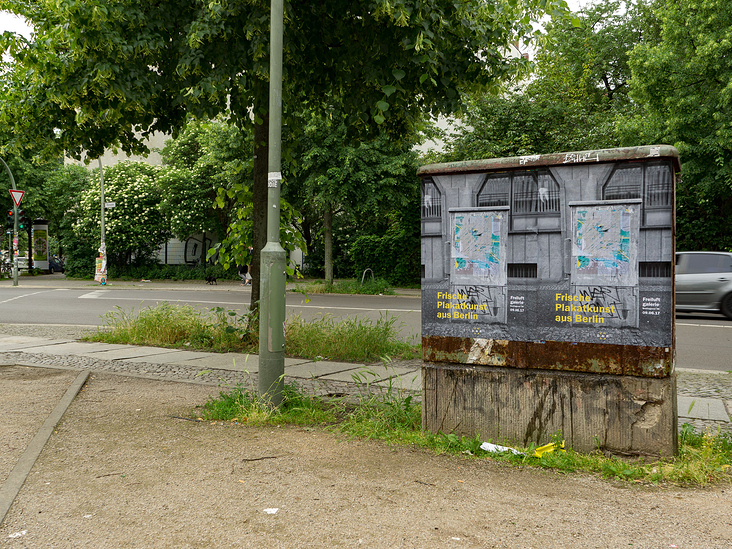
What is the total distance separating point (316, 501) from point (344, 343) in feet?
18.1

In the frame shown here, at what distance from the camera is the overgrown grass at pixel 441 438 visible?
419cm

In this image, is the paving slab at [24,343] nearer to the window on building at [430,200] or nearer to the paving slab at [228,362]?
the paving slab at [228,362]

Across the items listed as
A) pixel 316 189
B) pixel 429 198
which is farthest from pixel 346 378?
pixel 316 189

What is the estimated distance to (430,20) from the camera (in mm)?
6918

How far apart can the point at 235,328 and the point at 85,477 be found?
17.7ft

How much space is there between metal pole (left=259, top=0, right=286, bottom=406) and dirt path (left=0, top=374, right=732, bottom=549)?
2.16 feet

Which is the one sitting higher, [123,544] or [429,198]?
[429,198]

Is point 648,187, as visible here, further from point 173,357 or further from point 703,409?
point 173,357

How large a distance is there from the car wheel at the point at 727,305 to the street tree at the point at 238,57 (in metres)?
9.64

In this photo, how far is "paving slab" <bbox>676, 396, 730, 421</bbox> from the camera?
5891 mm

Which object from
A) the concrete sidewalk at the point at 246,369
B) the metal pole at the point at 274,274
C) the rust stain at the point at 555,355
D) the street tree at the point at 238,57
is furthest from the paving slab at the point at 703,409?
the street tree at the point at 238,57

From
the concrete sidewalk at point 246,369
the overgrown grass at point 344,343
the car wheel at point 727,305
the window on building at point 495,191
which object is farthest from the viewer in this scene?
the car wheel at point 727,305

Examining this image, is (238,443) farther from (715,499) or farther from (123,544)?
(715,499)

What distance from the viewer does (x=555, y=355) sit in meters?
4.54
